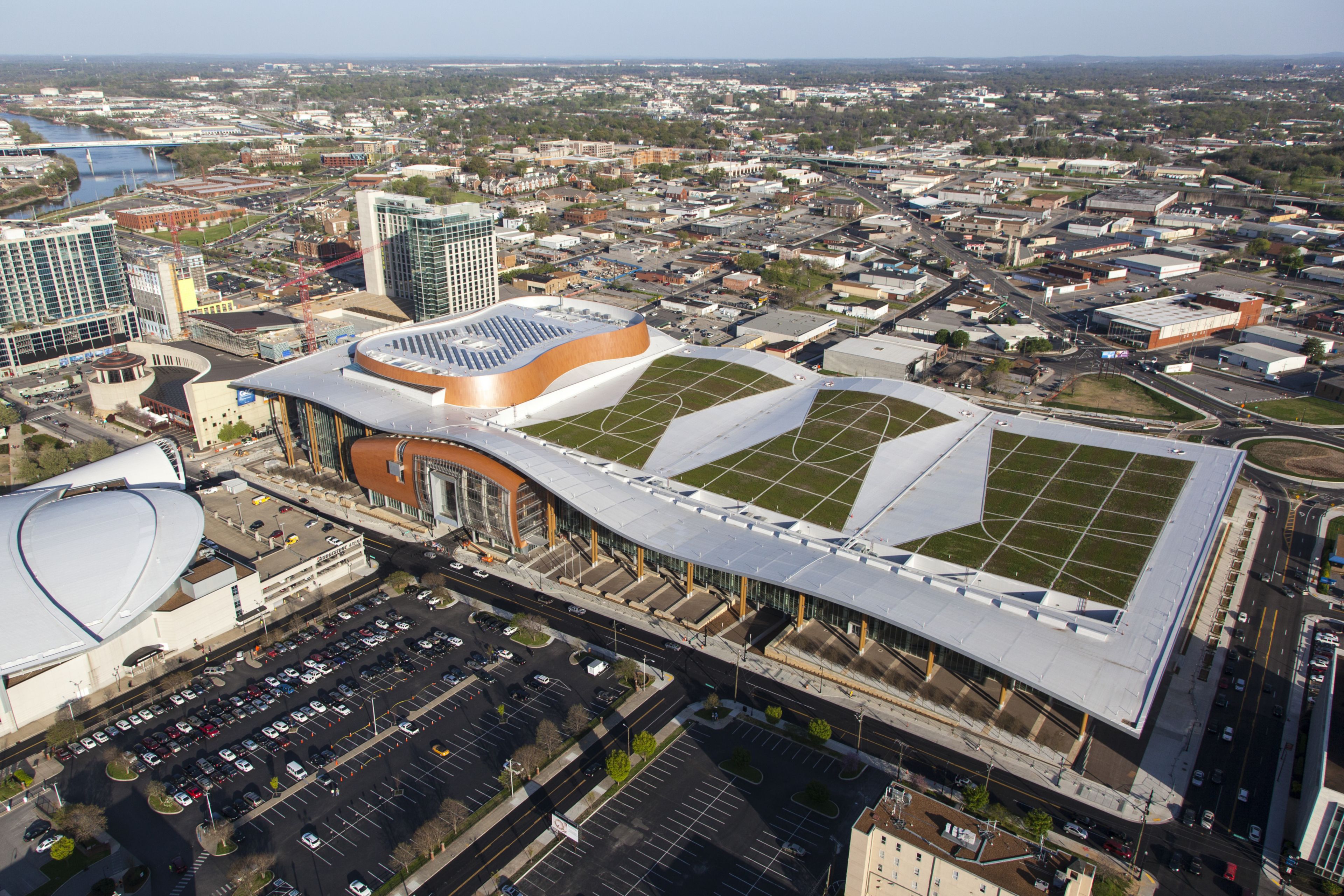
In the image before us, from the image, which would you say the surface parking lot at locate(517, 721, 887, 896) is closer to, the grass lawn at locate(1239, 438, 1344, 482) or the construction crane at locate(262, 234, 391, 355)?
the grass lawn at locate(1239, 438, 1344, 482)

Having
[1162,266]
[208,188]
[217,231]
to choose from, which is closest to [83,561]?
[217,231]

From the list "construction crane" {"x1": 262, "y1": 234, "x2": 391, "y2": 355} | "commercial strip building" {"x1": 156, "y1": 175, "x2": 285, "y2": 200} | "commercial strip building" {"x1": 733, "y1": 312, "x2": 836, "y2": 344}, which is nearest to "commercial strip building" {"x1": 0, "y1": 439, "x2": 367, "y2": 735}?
"construction crane" {"x1": 262, "y1": 234, "x2": 391, "y2": 355}

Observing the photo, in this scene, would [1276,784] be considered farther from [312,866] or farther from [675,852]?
[312,866]

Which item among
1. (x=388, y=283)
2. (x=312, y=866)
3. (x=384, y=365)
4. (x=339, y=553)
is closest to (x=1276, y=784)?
(x=312, y=866)

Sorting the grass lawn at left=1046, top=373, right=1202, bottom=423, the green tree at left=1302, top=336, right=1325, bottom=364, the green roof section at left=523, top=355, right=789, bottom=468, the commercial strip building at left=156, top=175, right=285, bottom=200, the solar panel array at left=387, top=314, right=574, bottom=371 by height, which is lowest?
the grass lawn at left=1046, top=373, right=1202, bottom=423

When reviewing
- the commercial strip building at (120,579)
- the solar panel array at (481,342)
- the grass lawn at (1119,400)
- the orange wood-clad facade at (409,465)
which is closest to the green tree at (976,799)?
the orange wood-clad facade at (409,465)

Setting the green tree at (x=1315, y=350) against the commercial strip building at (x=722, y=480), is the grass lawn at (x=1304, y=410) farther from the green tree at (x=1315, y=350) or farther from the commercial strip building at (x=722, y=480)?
the commercial strip building at (x=722, y=480)

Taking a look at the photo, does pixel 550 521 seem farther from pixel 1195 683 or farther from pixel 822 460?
pixel 1195 683
